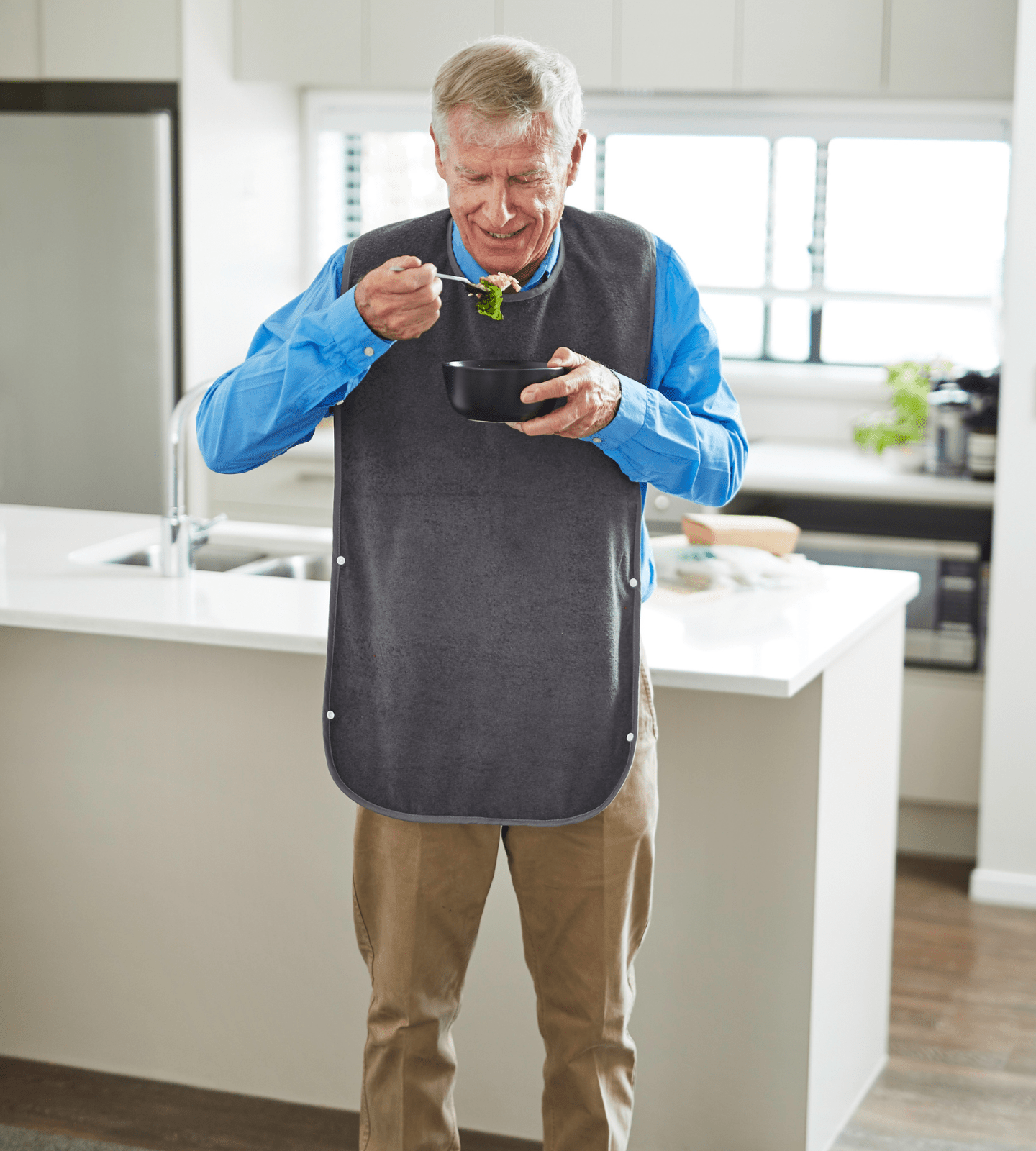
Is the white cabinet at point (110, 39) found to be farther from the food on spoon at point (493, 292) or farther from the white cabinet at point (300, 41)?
the food on spoon at point (493, 292)

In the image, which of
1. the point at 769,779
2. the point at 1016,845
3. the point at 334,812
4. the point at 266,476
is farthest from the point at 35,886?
the point at 1016,845

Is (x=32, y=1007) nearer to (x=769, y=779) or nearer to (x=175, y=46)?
(x=769, y=779)

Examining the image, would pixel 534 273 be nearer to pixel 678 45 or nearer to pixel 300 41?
pixel 678 45

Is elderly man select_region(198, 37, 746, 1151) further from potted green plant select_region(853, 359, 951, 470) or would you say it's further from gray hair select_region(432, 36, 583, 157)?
potted green plant select_region(853, 359, 951, 470)

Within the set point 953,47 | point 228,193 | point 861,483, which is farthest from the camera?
point 228,193

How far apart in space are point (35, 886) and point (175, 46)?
2.45 meters

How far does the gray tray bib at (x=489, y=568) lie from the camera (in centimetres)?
153

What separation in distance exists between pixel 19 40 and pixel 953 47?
253 centimetres

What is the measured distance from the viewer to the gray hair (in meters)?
1.39

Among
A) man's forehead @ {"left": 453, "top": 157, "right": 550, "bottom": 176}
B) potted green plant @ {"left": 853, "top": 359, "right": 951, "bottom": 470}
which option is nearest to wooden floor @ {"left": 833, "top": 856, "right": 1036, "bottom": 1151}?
potted green plant @ {"left": 853, "top": 359, "right": 951, "bottom": 470}

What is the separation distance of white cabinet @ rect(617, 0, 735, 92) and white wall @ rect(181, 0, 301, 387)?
1149 mm

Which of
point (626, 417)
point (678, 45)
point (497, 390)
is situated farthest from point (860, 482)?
point (497, 390)

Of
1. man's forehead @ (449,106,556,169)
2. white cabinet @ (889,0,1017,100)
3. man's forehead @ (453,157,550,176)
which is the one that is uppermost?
white cabinet @ (889,0,1017,100)

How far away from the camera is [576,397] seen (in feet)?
4.57
